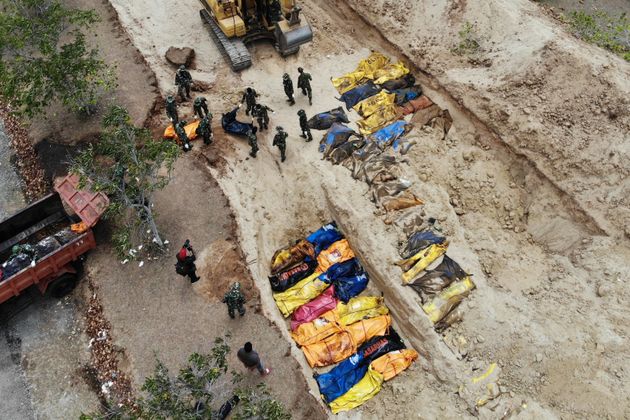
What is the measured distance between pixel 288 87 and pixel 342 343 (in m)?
8.39

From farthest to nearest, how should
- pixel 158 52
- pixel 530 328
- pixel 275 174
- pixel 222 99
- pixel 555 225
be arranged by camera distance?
pixel 158 52, pixel 222 99, pixel 275 174, pixel 555 225, pixel 530 328

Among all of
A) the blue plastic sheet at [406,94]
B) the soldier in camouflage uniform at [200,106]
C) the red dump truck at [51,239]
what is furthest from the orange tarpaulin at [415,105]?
the red dump truck at [51,239]

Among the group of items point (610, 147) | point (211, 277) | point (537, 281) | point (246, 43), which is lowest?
point (537, 281)

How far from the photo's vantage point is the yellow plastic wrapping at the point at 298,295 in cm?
1204

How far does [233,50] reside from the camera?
1692 cm

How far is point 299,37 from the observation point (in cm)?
1680

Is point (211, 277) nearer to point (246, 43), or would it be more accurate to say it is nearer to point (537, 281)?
point (537, 281)

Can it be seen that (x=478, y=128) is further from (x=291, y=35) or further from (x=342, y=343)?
(x=342, y=343)

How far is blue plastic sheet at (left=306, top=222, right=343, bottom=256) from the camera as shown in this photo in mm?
13258

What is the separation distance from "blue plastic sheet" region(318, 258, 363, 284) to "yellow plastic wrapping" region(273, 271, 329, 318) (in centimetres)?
21

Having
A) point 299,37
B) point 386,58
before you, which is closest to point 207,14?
point 299,37

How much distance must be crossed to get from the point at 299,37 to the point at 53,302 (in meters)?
11.1

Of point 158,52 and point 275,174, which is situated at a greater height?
point 158,52

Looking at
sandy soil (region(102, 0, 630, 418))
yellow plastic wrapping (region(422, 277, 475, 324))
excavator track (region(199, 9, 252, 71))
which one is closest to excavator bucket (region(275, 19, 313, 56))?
sandy soil (region(102, 0, 630, 418))
